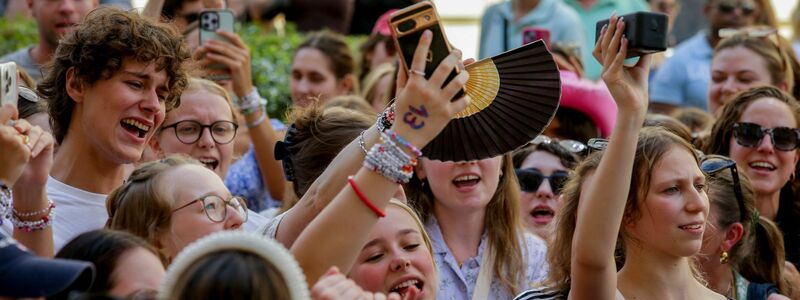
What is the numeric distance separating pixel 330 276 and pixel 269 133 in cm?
325

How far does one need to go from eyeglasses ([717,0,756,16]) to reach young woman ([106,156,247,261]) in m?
5.25

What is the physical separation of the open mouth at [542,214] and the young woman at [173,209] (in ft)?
6.58

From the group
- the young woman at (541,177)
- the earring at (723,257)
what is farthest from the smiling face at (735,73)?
the earring at (723,257)

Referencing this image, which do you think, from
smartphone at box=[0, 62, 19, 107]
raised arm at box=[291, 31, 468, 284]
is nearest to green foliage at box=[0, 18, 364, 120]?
smartphone at box=[0, 62, 19, 107]

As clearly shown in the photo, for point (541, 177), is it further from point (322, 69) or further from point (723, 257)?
point (322, 69)

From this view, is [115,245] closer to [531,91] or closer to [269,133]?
[531,91]

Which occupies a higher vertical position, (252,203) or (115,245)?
(115,245)

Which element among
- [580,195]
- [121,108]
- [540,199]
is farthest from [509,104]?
[540,199]

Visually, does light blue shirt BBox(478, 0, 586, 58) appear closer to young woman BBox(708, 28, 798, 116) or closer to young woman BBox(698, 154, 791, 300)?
young woman BBox(708, 28, 798, 116)

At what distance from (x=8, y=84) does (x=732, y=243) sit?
2.92 metres

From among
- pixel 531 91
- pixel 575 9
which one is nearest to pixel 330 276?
pixel 531 91

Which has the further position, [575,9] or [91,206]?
[575,9]

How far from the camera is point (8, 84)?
3.32 meters

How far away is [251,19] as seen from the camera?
10.4 meters
